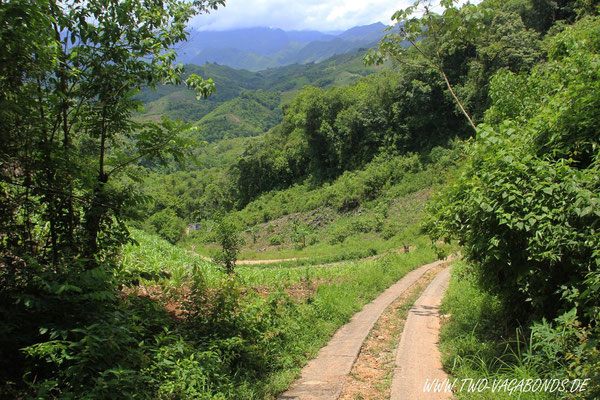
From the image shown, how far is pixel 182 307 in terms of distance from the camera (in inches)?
214

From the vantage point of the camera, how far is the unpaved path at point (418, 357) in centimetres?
438

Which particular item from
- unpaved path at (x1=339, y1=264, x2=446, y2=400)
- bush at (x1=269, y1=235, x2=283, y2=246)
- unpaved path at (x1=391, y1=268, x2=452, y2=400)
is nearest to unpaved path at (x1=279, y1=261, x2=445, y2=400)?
unpaved path at (x1=339, y1=264, x2=446, y2=400)

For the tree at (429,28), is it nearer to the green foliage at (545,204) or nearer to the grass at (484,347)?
the green foliage at (545,204)

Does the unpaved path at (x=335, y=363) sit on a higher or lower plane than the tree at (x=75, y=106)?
lower

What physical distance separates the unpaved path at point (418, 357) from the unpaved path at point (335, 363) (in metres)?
0.70

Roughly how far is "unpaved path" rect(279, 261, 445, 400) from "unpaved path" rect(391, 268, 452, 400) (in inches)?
27.6

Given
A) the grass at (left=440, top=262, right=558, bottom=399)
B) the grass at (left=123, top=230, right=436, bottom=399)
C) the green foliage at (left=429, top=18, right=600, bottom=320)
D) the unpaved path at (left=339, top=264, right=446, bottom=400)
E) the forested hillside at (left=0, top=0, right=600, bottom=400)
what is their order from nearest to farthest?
the forested hillside at (left=0, top=0, right=600, bottom=400), the green foliage at (left=429, top=18, right=600, bottom=320), the grass at (left=440, top=262, right=558, bottom=399), the unpaved path at (left=339, top=264, right=446, bottom=400), the grass at (left=123, top=230, right=436, bottom=399)

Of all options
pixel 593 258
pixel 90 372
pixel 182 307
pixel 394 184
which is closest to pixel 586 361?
pixel 593 258

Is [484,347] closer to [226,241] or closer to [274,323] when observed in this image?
[274,323]

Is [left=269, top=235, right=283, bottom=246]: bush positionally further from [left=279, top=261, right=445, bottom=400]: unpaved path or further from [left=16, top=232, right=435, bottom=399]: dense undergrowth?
[left=16, top=232, right=435, bottom=399]: dense undergrowth

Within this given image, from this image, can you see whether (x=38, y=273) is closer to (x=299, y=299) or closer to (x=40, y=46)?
(x=40, y=46)

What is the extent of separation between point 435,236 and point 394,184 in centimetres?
3481

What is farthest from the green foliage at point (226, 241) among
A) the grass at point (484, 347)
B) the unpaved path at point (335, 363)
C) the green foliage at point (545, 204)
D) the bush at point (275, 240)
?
the bush at point (275, 240)

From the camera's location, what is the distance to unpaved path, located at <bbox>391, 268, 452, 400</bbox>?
4379mm
